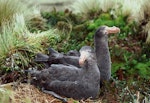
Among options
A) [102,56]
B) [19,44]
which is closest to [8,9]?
[19,44]

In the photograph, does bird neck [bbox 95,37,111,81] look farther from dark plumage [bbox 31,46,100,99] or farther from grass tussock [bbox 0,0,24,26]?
grass tussock [bbox 0,0,24,26]

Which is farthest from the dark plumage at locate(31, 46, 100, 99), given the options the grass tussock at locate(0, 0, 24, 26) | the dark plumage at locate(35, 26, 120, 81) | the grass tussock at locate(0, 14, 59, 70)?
the grass tussock at locate(0, 0, 24, 26)

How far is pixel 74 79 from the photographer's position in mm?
6168

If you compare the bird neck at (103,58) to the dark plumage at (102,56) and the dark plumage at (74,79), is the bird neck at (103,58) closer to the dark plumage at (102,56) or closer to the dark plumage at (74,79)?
the dark plumage at (102,56)

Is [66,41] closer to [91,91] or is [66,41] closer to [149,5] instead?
[149,5]

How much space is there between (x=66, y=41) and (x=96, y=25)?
809 mm

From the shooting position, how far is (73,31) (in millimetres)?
9031

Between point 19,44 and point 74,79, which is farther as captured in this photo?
point 19,44

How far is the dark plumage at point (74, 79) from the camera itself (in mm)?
6160

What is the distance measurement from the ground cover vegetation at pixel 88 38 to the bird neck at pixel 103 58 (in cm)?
15

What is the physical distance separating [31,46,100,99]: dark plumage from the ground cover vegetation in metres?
0.35

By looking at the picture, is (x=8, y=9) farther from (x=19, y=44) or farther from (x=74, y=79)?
(x=74, y=79)

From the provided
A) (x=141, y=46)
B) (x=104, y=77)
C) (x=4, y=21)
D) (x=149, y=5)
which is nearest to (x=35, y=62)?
(x=104, y=77)

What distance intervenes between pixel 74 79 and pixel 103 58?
0.69 metres
